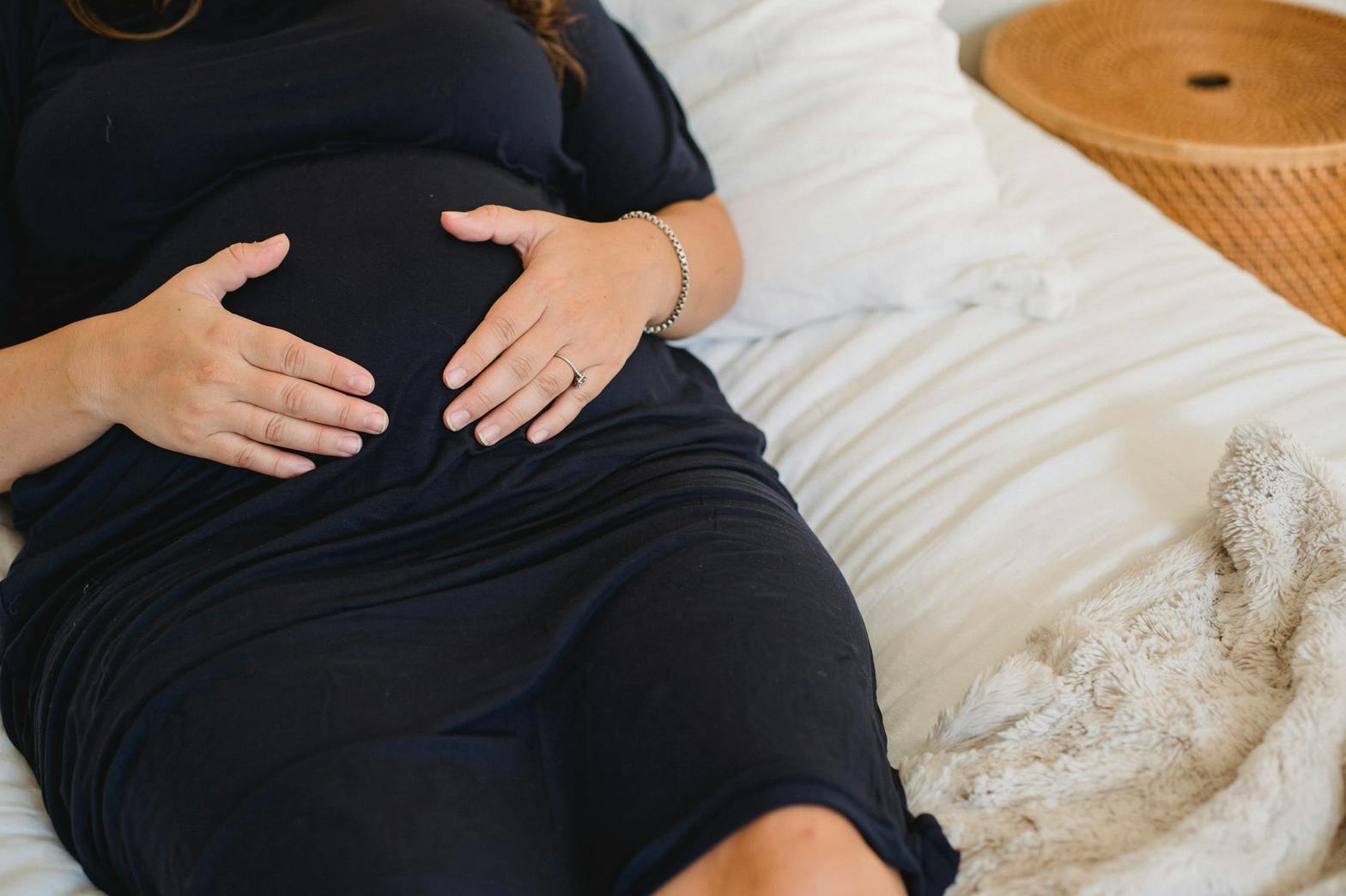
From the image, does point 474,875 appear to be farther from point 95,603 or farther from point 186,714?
point 95,603

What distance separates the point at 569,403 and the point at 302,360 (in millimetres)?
204

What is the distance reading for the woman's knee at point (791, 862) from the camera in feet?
1.90

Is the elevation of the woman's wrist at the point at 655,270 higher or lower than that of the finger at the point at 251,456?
higher

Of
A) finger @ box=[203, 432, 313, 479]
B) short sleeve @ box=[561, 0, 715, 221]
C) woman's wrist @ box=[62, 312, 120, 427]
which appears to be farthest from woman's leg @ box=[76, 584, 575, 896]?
short sleeve @ box=[561, 0, 715, 221]

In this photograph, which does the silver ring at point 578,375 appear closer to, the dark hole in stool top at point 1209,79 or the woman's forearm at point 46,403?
the woman's forearm at point 46,403

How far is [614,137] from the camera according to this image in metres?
1.11

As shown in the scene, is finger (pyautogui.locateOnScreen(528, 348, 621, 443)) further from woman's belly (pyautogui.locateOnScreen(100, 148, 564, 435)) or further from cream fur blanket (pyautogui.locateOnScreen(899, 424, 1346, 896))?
cream fur blanket (pyautogui.locateOnScreen(899, 424, 1346, 896))

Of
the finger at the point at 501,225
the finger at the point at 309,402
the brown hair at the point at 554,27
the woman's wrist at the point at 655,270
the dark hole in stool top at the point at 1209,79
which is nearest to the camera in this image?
the finger at the point at 309,402

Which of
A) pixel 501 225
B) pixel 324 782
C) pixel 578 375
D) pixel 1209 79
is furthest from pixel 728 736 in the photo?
pixel 1209 79

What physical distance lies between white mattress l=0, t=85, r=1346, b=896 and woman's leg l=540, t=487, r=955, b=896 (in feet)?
0.53

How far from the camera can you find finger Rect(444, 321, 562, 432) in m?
0.80

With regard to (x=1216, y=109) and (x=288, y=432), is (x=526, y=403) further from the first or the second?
(x=1216, y=109)

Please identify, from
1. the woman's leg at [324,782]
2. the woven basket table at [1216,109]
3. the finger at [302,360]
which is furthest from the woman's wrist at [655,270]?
the woven basket table at [1216,109]

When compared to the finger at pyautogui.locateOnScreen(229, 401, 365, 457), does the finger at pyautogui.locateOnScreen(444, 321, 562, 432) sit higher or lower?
higher
